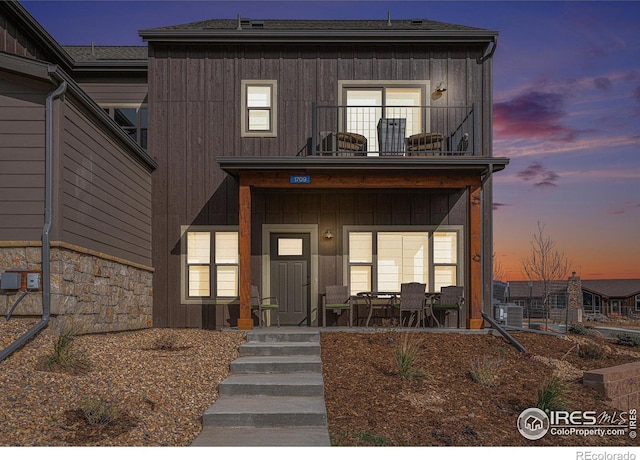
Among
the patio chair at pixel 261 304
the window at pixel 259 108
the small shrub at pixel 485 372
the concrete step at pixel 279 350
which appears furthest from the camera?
the window at pixel 259 108

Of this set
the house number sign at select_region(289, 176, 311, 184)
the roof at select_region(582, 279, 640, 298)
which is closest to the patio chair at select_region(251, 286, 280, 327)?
the house number sign at select_region(289, 176, 311, 184)

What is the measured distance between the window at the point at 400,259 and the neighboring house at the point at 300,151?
0.02 metres

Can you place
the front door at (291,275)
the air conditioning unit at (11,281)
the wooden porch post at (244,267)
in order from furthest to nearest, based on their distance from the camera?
the front door at (291,275)
the wooden porch post at (244,267)
the air conditioning unit at (11,281)

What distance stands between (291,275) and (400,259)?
227cm

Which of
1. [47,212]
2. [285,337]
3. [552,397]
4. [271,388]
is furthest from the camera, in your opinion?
[285,337]

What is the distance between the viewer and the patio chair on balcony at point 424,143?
11.4 meters

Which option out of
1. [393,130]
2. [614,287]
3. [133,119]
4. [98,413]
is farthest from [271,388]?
[614,287]

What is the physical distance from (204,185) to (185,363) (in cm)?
534

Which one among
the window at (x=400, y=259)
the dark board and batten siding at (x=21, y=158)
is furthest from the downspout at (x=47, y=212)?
the window at (x=400, y=259)

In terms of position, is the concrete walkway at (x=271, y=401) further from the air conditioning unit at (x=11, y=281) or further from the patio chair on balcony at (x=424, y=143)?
the patio chair on balcony at (x=424, y=143)

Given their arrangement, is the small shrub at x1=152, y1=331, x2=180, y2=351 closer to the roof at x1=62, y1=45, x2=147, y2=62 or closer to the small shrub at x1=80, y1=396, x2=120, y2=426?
the small shrub at x1=80, y1=396, x2=120, y2=426

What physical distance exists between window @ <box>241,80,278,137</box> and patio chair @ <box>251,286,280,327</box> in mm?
3296

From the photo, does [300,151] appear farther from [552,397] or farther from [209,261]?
[552,397]

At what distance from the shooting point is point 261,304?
Answer: 11.3 metres
